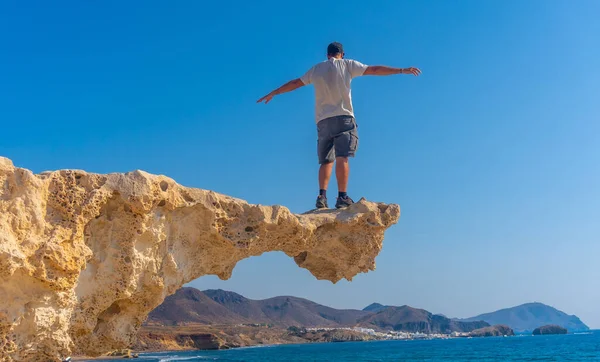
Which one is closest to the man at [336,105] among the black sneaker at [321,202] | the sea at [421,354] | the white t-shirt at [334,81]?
the white t-shirt at [334,81]

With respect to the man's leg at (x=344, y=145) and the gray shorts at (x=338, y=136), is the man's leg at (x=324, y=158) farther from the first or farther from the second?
the man's leg at (x=344, y=145)

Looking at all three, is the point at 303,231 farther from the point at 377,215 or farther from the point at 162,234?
the point at 162,234

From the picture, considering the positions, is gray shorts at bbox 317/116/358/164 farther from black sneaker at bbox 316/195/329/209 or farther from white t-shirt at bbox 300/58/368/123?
black sneaker at bbox 316/195/329/209

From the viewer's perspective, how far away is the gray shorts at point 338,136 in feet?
27.3

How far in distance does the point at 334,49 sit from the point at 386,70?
914mm

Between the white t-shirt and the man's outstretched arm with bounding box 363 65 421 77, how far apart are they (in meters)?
0.09

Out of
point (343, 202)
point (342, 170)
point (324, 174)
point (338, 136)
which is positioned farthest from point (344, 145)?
point (343, 202)

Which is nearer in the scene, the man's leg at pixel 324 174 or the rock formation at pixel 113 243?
the rock formation at pixel 113 243

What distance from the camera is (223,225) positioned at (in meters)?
7.37

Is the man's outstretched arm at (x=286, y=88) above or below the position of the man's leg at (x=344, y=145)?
above

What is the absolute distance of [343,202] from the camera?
853cm

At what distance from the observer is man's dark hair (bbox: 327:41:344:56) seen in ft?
27.9

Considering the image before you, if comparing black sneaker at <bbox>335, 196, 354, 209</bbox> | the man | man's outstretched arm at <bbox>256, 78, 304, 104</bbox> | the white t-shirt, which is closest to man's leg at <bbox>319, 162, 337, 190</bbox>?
the man

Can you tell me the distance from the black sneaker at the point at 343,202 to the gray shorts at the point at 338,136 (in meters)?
0.62
